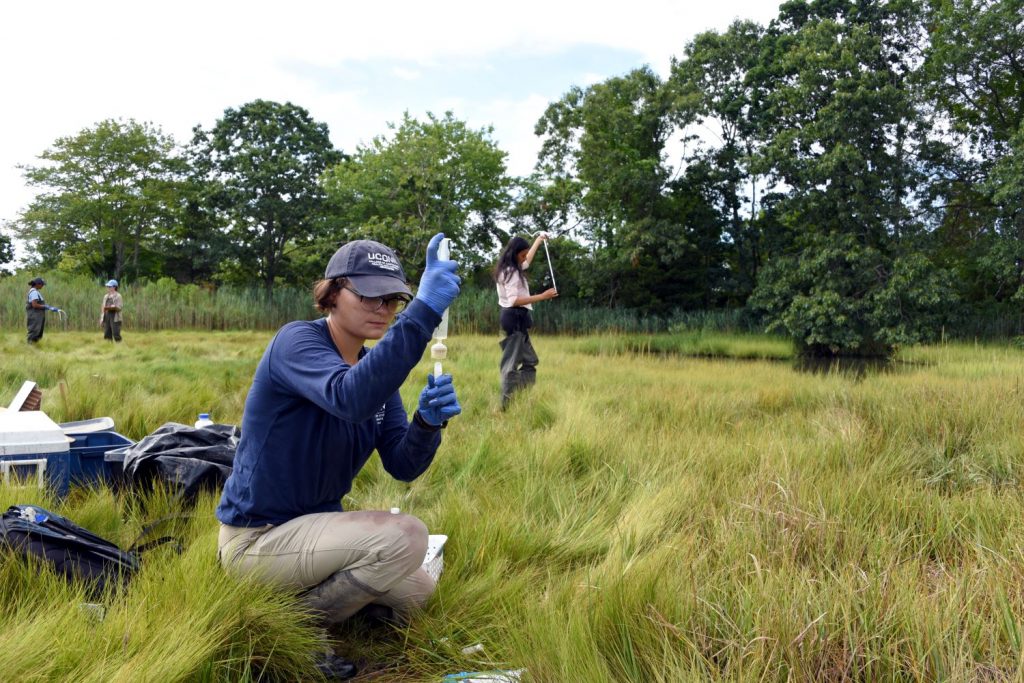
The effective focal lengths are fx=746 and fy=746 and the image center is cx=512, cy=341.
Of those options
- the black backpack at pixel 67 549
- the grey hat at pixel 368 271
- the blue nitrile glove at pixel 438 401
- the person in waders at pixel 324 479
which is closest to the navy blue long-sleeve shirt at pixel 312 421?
the person in waders at pixel 324 479

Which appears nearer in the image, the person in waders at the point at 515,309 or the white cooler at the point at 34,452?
the white cooler at the point at 34,452

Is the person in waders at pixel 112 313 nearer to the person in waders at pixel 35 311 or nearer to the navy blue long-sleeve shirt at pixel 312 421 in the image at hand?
the person in waders at pixel 35 311

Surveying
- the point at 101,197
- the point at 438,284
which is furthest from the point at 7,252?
the point at 438,284

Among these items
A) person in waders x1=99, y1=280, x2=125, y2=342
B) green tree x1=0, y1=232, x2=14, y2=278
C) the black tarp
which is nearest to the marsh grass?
the black tarp

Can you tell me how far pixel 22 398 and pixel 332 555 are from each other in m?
2.75

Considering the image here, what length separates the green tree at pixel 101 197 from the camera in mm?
34875

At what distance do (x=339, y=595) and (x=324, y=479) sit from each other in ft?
1.23

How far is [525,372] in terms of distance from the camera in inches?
269

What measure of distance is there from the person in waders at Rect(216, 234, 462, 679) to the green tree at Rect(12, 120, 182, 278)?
37.0 metres

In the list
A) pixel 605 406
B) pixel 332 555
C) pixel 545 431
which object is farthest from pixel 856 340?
pixel 332 555

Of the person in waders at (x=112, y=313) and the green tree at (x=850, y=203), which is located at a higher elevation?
the green tree at (x=850, y=203)

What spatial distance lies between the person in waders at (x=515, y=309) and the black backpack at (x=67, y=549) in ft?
13.7

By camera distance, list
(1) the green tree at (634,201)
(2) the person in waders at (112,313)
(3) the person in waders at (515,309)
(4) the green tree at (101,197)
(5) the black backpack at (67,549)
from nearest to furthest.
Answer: (5) the black backpack at (67,549), (3) the person in waders at (515,309), (2) the person in waders at (112,313), (1) the green tree at (634,201), (4) the green tree at (101,197)

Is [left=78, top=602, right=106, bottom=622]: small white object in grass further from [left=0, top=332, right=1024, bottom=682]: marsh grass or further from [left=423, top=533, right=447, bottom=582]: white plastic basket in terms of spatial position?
[left=423, top=533, right=447, bottom=582]: white plastic basket
